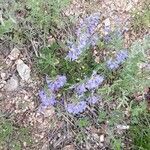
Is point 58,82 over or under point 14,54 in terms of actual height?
under

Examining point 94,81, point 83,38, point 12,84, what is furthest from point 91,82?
point 12,84

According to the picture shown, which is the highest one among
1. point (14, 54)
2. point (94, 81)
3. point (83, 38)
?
point (14, 54)

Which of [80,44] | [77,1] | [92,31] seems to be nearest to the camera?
[80,44]

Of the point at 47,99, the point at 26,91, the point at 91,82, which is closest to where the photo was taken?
the point at 91,82

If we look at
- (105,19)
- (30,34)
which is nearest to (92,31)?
(105,19)

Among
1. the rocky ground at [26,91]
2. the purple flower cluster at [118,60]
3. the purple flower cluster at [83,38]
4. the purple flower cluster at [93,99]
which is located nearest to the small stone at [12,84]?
the rocky ground at [26,91]

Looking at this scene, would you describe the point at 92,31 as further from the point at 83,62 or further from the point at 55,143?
the point at 55,143

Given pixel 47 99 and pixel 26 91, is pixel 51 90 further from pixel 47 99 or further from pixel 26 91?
pixel 26 91

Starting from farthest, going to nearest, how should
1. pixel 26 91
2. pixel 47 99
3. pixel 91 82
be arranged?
pixel 26 91, pixel 47 99, pixel 91 82
